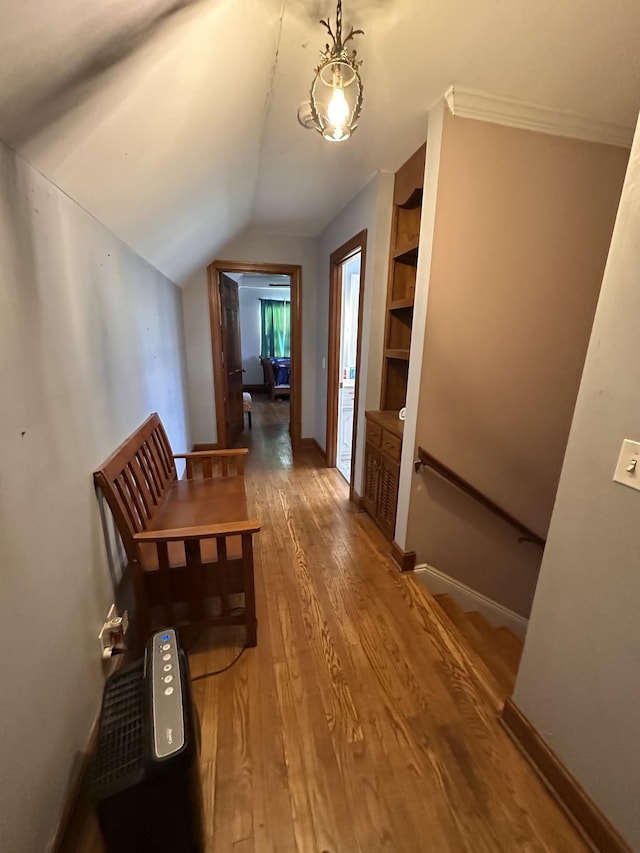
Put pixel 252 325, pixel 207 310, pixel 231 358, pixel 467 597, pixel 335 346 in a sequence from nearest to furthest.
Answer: pixel 467 597 < pixel 335 346 < pixel 207 310 < pixel 231 358 < pixel 252 325

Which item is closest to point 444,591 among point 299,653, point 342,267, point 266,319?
point 299,653

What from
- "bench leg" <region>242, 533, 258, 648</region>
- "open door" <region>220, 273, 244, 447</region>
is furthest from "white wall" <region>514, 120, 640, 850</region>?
"open door" <region>220, 273, 244, 447</region>

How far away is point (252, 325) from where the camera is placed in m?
7.88

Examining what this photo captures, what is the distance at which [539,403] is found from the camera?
198 centimetres

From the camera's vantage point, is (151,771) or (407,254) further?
(407,254)

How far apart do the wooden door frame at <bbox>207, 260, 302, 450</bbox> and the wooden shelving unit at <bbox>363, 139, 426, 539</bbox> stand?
1638 millimetres

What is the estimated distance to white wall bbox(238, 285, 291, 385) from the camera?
25.2ft

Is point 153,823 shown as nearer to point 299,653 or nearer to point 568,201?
point 299,653

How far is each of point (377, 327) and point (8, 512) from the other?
219 centimetres

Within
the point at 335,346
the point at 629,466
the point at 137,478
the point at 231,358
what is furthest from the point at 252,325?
the point at 629,466

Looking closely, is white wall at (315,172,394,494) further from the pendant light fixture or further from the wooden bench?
the wooden bench

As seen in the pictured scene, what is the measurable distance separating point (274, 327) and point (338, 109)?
704 centimetres

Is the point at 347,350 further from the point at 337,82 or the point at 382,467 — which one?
the point at 337,82

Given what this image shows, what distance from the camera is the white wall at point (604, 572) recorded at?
2.81 feet
